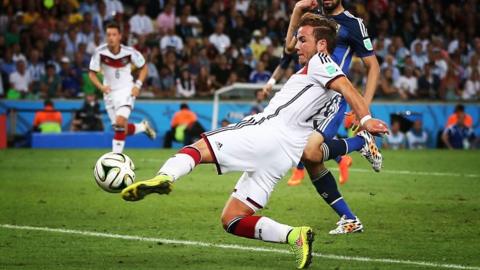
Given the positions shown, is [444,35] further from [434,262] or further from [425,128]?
[434,262]

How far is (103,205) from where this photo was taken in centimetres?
1193

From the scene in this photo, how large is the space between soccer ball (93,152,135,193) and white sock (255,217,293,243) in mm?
993

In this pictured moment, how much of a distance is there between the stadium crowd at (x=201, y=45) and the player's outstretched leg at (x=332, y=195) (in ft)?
49.1

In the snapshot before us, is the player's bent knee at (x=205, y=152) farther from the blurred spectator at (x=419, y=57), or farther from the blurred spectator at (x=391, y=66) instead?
the blurred spectator at (x=419, y=57)

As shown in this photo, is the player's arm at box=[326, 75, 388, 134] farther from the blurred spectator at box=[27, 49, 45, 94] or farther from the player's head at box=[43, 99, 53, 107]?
the blurred spectator at box=[27, 49, 45, 94]

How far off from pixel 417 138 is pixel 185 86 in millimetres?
5831

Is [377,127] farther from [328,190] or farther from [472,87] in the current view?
[472,87]

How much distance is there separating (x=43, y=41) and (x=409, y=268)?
17985 mm

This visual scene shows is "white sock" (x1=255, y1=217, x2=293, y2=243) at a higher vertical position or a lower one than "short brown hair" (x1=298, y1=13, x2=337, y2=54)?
lower

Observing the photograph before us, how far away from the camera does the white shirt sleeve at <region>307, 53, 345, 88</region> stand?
7.30m

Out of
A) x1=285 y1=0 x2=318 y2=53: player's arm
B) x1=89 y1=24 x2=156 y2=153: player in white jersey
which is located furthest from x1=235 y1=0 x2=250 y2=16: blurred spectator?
x1=285 y1=0 x2=318 y2=53: player's arm

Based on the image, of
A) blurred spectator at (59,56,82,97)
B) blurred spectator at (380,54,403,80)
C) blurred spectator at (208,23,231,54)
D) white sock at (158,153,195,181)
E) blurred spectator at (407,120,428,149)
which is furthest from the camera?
blurred spectator at (380,54,403,80)

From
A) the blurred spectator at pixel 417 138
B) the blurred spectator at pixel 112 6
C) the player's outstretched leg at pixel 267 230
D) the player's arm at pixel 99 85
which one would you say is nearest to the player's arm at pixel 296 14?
the player's outstretched leg at pixel 267 230

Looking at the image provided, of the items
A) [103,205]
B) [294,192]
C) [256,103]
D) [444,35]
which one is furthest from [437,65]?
[103,205]
